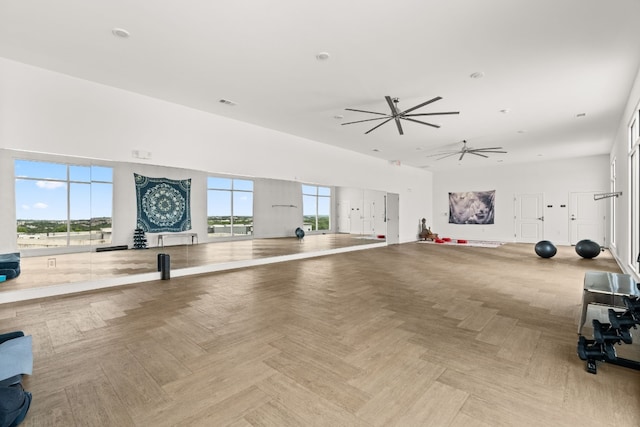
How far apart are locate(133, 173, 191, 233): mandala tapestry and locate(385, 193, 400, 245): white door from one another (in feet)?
25.8

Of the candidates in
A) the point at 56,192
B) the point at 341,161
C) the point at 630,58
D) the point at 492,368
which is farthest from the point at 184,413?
the point at 341,161

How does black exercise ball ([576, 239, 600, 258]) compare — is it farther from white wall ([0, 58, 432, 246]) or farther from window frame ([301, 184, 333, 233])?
white wall ([0, 58, 432, 246])

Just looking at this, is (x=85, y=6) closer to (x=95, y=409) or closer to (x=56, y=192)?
(x=56, y=192)

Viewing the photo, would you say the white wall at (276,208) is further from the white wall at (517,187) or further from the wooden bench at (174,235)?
the white wall at (517,187)

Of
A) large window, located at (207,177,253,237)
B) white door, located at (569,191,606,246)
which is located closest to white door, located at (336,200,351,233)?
large window, located at (207,177,253,237)

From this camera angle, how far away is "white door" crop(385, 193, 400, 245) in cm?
1173

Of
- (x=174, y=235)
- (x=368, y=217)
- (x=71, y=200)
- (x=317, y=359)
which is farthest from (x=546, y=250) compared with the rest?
(x=71, y=200)

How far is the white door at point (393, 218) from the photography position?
11734 millimetres

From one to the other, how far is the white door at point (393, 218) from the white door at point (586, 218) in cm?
651

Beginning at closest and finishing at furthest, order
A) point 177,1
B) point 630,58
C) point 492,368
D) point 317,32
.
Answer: point 492,368
point 177,1
point 317,32
point 630,58

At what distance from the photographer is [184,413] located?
183 centimetres

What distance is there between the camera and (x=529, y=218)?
12117 mm

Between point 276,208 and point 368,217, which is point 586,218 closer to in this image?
point 368,217

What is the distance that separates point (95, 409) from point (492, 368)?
2.90 metres
